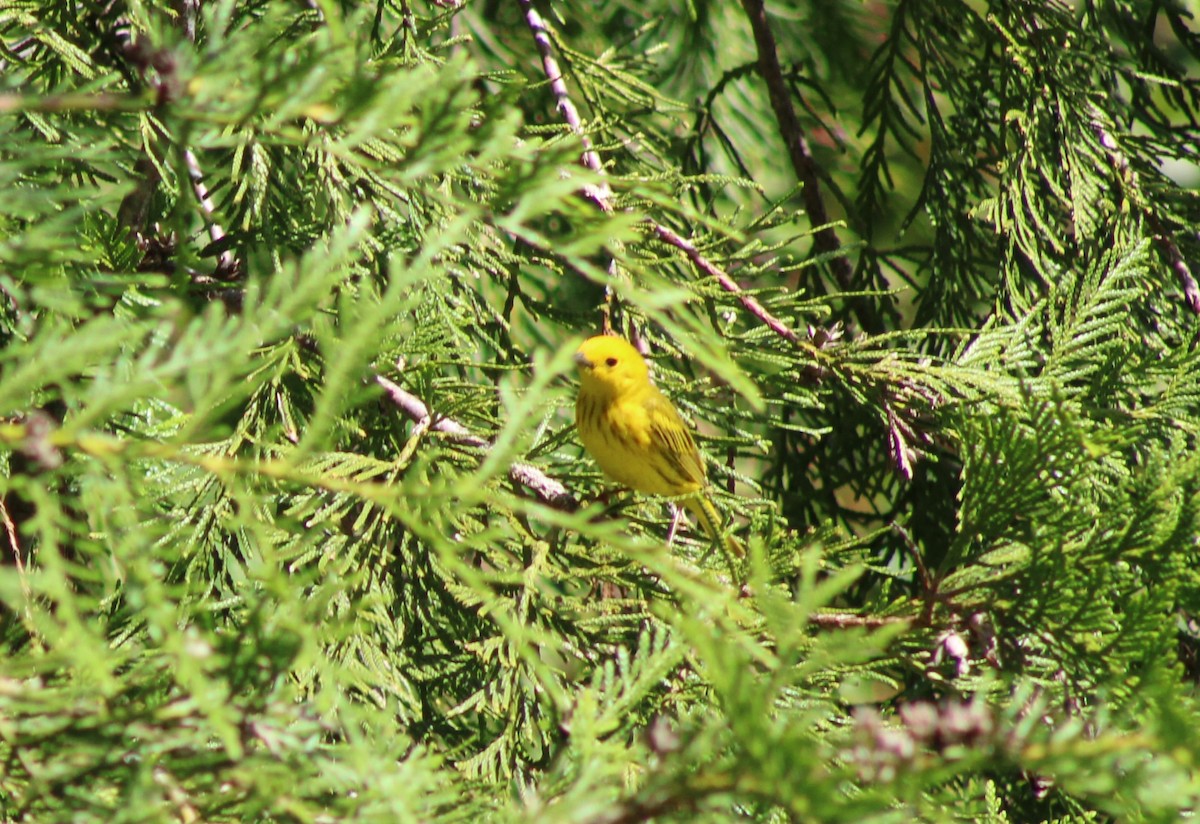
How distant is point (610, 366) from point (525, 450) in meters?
0.54

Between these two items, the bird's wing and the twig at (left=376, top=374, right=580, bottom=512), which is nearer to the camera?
the twig at (left=376, top=374, right=580, bottom=512)

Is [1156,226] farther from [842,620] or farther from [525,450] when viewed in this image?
[525,450]

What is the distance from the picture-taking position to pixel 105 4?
1.85 meters

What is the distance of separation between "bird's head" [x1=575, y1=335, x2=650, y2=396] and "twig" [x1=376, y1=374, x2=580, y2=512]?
314mm

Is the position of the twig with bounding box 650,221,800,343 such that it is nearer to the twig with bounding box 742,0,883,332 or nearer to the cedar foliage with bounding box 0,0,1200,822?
the cedar foliage with bounding box 0,0,1200,822

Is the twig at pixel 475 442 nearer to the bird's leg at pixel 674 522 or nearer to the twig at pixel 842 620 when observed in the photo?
the bird's leg at pixel 674 522

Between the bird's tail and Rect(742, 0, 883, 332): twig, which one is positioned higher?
Rect(742, 0, 883, 332): twig

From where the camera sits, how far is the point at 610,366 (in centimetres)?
225

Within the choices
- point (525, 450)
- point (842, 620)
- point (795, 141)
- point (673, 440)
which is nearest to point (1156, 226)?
point (795, 141)

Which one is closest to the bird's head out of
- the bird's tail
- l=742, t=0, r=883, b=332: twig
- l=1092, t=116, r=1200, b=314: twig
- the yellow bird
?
the yellow bird

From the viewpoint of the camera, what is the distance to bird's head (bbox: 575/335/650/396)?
2143 mm

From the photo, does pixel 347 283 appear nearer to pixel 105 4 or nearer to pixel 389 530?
pixel 389 530

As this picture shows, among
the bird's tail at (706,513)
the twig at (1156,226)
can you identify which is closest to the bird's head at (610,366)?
the bird's tail at (706,513)

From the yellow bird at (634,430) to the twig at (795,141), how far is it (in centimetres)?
63
